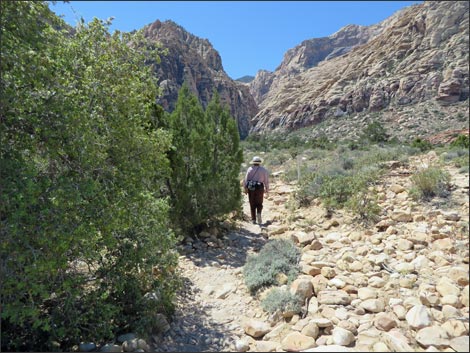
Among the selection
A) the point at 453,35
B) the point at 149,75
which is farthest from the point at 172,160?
the point at 453,35

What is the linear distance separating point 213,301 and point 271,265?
99 centimetres

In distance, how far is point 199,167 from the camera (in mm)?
6883

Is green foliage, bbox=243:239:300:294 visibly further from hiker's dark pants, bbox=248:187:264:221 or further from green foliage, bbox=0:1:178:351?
hiker's dark pants, bbox=248:187:264:221

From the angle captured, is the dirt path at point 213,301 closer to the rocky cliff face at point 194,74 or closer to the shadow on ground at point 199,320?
the shadow on ground at point 199,320

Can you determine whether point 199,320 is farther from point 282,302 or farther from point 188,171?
point 188,171

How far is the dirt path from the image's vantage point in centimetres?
372

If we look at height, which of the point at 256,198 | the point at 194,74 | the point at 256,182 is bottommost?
the point at 256,198

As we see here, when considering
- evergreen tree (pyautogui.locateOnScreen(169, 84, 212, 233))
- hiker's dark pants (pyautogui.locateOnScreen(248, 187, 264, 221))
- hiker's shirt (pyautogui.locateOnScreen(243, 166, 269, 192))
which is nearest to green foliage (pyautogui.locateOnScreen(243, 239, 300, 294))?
evergreen tree (pyautogui.locateOnScreen(169, 84, 212, 233))

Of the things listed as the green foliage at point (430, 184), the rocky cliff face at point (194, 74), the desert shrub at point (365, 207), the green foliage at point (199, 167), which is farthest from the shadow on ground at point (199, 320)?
the rocky cliff face at point (194, 74)

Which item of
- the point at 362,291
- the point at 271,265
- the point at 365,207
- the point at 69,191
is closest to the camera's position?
the point at 69,191

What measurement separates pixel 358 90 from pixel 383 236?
167 feet

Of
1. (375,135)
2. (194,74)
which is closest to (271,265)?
(375,135)

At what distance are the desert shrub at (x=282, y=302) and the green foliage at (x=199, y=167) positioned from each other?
2.99 metres

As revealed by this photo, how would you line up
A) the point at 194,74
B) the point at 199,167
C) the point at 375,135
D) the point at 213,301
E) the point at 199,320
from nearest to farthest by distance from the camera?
the point at 199,320 → the point at 213,301 → the point at 199,167 → the point at 375,135 → the point at 194,74
